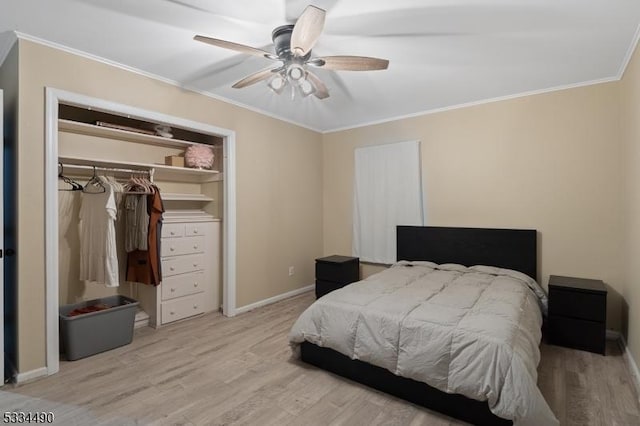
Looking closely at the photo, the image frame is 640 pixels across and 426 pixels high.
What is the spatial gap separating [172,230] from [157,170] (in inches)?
28.8

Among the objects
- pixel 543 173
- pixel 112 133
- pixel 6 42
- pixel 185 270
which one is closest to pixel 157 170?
pixel 112 133

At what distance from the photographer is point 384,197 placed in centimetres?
433

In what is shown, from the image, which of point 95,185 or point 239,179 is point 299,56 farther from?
point 95,185

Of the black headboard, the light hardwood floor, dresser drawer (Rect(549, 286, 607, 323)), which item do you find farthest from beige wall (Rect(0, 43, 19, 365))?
dresser drawer (Rect(549, 286, 607, 323))

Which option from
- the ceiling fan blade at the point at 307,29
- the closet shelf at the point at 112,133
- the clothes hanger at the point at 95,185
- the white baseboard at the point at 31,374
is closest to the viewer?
the ceiling fan blade at the point at 307,29

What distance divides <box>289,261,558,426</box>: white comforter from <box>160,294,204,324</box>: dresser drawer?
5.08 ft

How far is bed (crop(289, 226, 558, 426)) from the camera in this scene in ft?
5.53

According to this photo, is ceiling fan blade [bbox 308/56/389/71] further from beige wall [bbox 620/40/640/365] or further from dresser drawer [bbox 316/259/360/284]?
dresser drawer [bbox 316/259/360/284]

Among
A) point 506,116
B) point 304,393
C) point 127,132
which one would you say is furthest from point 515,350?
point 127,132

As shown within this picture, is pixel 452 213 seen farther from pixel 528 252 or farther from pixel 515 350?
pixel 515 350

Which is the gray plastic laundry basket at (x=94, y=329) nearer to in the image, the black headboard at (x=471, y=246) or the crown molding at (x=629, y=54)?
the black headboard at (x=471, y=246)

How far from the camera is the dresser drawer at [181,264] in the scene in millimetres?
3299

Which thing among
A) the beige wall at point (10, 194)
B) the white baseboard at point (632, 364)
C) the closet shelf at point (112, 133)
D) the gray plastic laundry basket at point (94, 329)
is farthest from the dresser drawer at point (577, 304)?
the beige wall at point (10, 194)

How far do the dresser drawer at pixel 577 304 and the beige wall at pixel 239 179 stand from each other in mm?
3001
